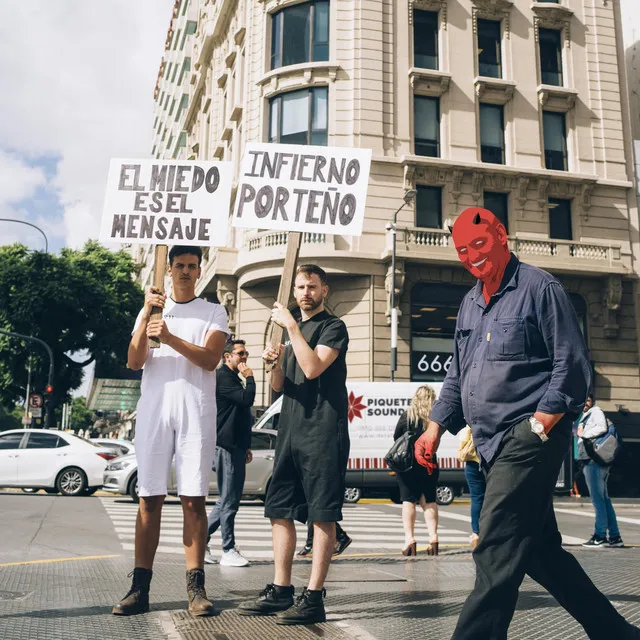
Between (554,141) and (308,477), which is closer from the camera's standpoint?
(308,477)

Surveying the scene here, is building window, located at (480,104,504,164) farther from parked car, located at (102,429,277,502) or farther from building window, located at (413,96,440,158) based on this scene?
parked car, located at (102,429,277,502)

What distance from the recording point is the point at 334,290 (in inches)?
982

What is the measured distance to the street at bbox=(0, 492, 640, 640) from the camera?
13.3 ft

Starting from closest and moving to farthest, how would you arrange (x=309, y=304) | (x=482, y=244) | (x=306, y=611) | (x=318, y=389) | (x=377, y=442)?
(x=482, y=244) → (x=306, y=611) → (x=318, y=389) → (x=309, y=304) → (x=377, y=442)

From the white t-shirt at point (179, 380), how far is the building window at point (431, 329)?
66.1 feet

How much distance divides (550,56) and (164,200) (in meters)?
25.9

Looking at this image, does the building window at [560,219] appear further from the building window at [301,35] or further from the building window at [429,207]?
the building window at [301,35]

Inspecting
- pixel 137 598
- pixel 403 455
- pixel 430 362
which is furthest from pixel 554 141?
pixel 137 598

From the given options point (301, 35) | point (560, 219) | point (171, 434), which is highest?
point (301, 35)

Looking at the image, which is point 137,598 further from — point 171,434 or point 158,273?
point 158,273

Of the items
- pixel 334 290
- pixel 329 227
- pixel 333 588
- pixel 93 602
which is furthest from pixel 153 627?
pixel 334 290

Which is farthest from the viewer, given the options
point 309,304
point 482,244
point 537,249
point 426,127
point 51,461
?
point 426,127

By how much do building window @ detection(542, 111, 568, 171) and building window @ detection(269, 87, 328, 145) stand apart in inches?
312

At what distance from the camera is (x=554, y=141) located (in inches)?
1075
